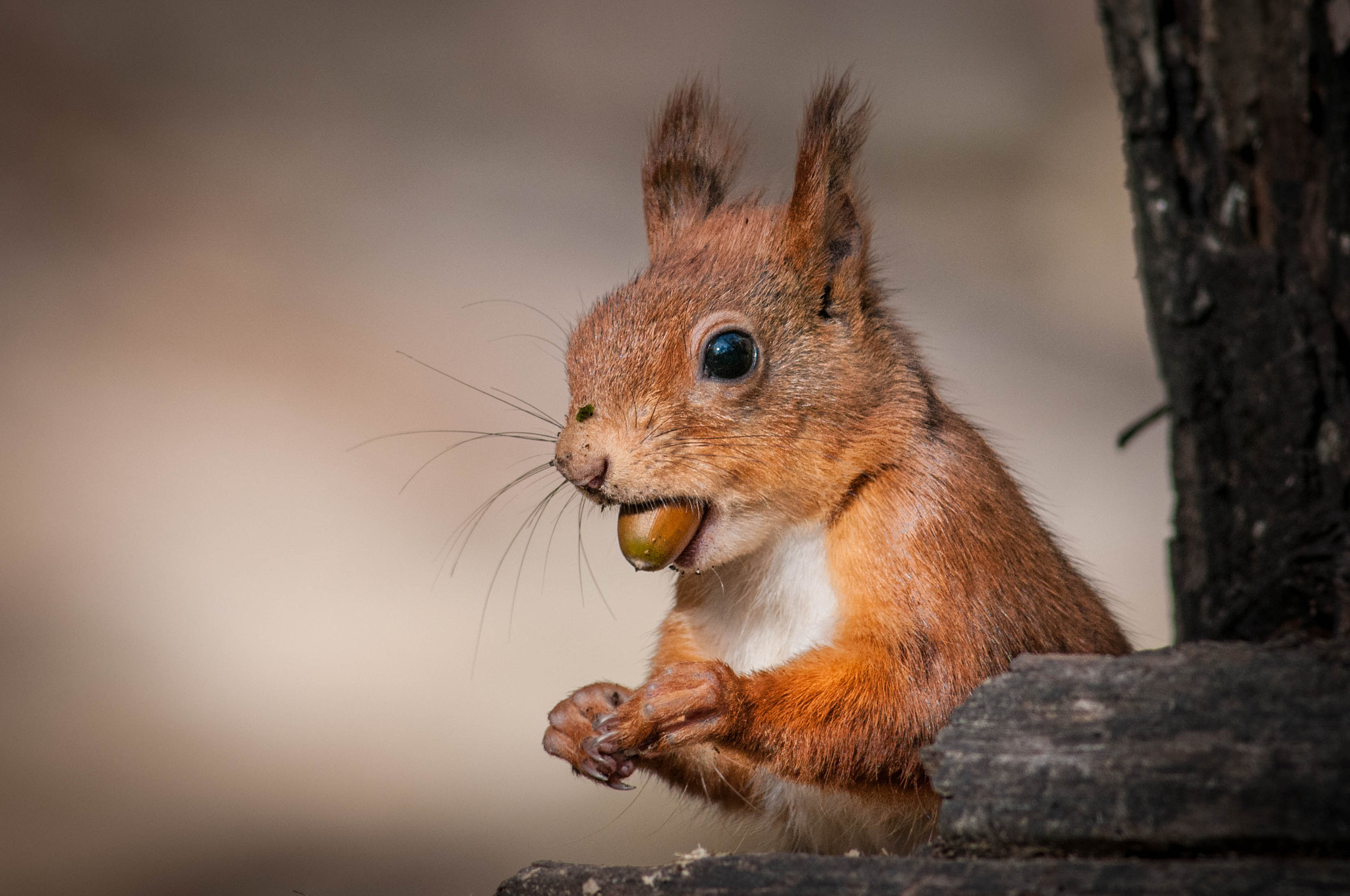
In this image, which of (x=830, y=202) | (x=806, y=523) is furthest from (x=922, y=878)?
(x=830, y=202)

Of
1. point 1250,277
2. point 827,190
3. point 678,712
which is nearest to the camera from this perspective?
point 1250,277

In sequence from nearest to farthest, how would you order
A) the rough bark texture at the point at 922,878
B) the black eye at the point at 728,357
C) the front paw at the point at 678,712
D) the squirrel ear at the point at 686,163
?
the rough bark texture at the point at 922,878 < the front paw at the point at 678,712 < the black eye at the point at 728,357 < the squirrel ear at the point at 686,163

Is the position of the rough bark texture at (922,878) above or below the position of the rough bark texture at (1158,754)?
below

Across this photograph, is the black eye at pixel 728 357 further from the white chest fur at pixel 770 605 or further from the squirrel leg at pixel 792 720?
the squirrel leg at pixel 792 720

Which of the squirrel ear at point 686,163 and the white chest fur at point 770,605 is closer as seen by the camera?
the white chest fur at point 770,605

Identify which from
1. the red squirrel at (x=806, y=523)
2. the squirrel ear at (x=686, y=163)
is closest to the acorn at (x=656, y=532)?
the red squirrel at (x=806, y=523)

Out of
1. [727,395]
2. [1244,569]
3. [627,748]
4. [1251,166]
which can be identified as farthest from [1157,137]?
[627,748]

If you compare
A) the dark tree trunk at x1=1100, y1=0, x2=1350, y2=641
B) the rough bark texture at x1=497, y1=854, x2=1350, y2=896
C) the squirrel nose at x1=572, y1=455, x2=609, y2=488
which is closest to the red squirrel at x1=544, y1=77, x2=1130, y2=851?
the squirrel nose at x1=572, y1=455, x2=609, y2=488

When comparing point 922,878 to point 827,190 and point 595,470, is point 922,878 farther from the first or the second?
point 827,190
